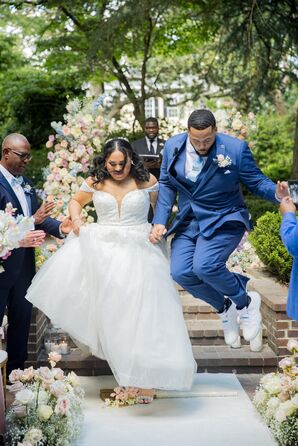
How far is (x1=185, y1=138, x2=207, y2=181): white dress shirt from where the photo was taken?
5617mm

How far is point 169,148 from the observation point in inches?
224

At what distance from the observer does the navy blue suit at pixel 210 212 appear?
18.1ft

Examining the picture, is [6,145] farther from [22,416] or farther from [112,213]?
[22,416]

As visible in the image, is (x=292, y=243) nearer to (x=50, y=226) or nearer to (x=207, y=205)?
(x=207, y=205)

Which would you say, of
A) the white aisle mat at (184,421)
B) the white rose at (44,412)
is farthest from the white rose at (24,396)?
the white aisle mat at (184,421)

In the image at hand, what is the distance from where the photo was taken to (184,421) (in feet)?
17.2

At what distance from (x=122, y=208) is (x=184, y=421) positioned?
1617 millimetres

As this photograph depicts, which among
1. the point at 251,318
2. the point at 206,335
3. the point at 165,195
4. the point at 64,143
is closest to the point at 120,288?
the point at 165,195

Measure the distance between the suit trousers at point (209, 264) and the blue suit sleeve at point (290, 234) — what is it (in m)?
1.39

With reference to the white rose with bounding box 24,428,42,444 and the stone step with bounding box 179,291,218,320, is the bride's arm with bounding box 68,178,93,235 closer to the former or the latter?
the white rose with bounding box 24,428,42,444

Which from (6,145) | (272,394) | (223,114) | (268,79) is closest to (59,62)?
(268,79)

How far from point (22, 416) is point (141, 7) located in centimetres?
966

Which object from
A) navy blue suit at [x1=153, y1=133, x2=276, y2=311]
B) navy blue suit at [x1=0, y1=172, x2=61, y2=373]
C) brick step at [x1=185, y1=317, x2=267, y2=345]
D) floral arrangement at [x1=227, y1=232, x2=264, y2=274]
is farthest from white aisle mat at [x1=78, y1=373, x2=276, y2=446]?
floral arrangement at [x1=227, y1=232, x2=264, y2=274]

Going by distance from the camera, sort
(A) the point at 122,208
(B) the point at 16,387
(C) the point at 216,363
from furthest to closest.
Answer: (C) the point at 216,363, (A) the point at 122,208, (B) the point at 16,387
